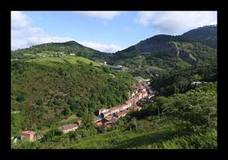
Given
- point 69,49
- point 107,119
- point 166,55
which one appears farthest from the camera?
point 69,49

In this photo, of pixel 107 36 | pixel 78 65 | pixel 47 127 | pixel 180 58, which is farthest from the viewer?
pixel 180 58

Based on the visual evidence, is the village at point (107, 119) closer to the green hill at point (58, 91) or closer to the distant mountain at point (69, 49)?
the green hill at point (58, 91)

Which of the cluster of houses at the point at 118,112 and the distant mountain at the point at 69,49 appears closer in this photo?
the cluster of houses at the point at 118,112
